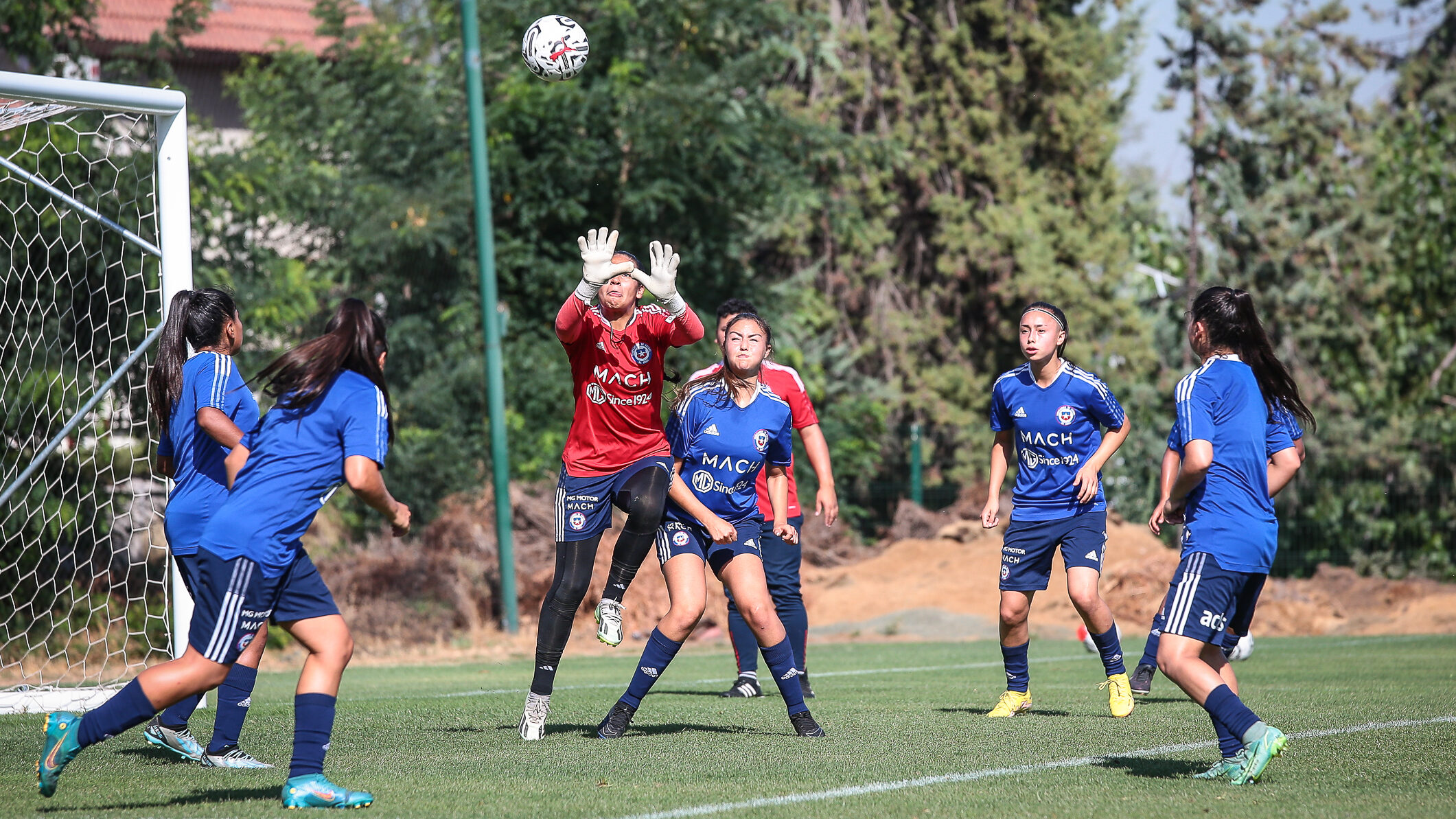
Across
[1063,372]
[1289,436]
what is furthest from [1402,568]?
[1289,436]

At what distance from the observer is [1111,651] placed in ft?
25.4

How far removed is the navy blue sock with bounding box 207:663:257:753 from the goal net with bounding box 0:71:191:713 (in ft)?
13.2

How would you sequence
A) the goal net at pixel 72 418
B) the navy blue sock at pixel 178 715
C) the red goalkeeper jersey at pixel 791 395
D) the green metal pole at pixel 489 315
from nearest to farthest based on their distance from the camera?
the navy blue sock at pixel 178 715 < the red goalkeeper jersey at pixel 791 395 < the goal net at pixel 72 418 < the green metal pole at pixel 489 315

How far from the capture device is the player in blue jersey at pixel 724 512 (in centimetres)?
665

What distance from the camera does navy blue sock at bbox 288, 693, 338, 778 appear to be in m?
Answer: 4.91

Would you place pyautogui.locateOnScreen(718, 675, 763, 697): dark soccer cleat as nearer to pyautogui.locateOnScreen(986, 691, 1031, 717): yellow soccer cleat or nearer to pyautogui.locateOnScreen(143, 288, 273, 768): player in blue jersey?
pyautogui.locateOnScreen(986, 691, 1031, 717): yellow soccer cleat

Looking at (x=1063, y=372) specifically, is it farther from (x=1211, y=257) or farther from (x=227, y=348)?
(x=1211, y=257)

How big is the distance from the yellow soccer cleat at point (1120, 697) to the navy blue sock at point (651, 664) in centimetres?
250

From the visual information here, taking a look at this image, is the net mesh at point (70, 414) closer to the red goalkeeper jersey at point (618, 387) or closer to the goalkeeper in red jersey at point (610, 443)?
the goalkeeper in red jersey at point (610, 443)

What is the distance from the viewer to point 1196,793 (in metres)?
5.13

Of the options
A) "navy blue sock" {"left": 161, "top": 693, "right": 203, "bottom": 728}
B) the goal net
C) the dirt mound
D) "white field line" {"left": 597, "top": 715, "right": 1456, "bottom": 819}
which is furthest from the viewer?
the dirt mound

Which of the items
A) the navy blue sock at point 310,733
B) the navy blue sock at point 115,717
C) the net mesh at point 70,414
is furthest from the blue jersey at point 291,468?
the net mesh at point 70,414

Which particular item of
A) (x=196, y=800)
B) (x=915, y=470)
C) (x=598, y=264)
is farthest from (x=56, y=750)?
(x=915, y=470)

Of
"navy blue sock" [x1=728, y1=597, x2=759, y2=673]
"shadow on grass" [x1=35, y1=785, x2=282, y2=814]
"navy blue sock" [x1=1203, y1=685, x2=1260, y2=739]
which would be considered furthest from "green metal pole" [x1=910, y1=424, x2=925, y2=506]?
"shadow on grass" [x1=35, y1=785, x2=282, y2=814]
